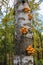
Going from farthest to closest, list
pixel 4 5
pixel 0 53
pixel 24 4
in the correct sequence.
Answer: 1. pixel 0 53
2. pixel 4 5
3. pixel 24 4

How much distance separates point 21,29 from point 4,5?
50.1 feet

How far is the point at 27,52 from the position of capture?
13.0ft

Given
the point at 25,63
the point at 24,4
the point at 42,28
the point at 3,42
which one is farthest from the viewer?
the point at 3,42

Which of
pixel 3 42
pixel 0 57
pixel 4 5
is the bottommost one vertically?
pixel 0 57

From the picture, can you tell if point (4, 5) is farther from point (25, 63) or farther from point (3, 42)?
point (25, 63)

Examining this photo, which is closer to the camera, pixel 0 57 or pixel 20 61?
pixel 20 61

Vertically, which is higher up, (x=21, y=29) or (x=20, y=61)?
(x=21, y=29)

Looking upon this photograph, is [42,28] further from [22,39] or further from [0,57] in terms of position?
[22,39]

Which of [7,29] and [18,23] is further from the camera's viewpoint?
[7,29]

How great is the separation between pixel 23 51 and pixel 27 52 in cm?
8

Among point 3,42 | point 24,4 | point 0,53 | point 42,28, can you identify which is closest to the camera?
point 24,4

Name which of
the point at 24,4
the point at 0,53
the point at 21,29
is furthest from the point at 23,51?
the point at 0,53

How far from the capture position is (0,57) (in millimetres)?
24641

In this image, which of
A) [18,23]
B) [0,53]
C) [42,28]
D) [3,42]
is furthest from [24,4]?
[0,53]
